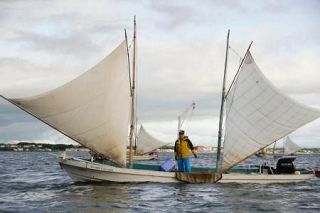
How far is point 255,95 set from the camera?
33.0m

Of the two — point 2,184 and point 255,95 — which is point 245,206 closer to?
point 255,95

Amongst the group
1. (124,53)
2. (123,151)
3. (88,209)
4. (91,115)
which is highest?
(124,53)

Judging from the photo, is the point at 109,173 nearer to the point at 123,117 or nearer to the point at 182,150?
the point at 123,117

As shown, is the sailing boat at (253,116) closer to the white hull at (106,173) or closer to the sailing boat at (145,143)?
the white hull at (106,173)

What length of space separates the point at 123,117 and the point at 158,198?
687 cm

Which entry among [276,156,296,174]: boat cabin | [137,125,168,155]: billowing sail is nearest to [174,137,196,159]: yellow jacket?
[276,156,296,174]: boat cabin

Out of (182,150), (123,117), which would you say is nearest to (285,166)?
(182,150)

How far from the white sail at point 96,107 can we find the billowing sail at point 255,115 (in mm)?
6855

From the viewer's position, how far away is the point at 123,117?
31.6 metres

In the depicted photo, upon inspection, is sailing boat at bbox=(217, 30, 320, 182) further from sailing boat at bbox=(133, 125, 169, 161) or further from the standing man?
sailing boat at bbox=(133, 125, 169, 161)

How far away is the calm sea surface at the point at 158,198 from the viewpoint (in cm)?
2339

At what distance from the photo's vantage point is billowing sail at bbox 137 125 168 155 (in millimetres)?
101125

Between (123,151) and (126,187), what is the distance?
2482 mm

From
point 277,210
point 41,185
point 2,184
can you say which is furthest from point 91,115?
point 277,210
